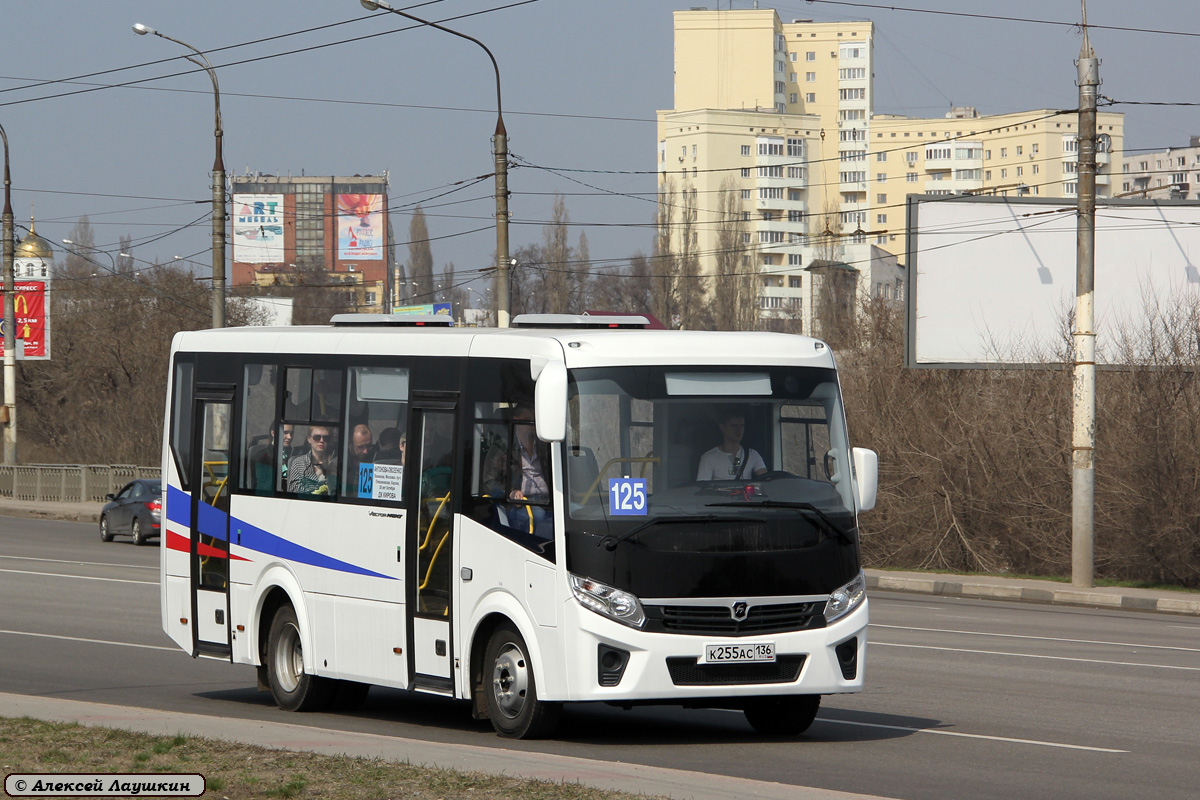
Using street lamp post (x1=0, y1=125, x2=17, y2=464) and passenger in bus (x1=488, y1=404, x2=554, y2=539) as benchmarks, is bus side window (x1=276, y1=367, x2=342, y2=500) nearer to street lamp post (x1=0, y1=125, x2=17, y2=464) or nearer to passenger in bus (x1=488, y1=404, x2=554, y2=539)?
passenger in bus (x1=488, y1=404, x2=554, y2=539)

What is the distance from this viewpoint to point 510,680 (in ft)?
31.1

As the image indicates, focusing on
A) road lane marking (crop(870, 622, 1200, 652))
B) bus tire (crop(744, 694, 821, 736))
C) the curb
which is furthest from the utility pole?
bus tire (crop(744, 694, 821, 736))

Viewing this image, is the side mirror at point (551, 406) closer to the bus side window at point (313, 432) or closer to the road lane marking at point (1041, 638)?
the bus side window at point (313, 432)

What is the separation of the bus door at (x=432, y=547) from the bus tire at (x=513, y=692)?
0.35 m

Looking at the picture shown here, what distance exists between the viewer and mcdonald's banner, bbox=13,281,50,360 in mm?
48188

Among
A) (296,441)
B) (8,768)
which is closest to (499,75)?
(296,441)

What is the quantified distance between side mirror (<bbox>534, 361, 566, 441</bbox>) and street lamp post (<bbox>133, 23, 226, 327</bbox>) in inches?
871

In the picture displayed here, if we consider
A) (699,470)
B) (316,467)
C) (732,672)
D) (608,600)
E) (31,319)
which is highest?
(31,319)

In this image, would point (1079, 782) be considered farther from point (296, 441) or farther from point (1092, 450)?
point (1092, 450)

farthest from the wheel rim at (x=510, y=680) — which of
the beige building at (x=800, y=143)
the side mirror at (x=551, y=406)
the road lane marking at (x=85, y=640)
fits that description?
the beige building at (x=800, y=143)

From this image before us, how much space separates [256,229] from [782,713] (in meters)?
143

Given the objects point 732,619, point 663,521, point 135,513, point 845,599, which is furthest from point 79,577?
point 845,599

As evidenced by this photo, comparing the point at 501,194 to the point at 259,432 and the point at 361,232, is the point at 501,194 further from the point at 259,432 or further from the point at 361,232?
the point at 361,232

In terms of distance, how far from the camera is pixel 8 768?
754cm
